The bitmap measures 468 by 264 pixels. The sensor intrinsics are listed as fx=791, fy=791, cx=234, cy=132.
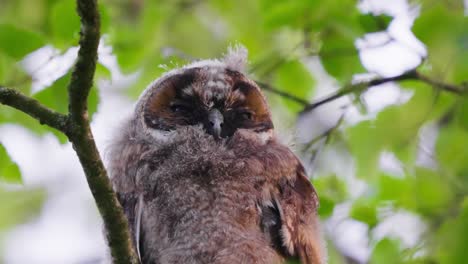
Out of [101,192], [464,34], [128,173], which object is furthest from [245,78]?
[101,192]

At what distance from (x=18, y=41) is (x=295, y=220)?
161 cm

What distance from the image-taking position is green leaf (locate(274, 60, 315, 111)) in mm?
5254

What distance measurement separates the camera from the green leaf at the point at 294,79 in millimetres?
5254

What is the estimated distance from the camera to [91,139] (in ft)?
9.47

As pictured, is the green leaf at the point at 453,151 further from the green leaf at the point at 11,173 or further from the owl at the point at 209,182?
the green leaf at the point at 11,173

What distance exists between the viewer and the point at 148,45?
5535 mm

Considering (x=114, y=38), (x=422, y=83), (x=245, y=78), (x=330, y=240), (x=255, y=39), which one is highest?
(x=255, y=39)

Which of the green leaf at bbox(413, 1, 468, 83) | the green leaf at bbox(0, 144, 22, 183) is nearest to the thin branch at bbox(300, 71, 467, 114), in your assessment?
the green leaf at bbox(413, 1, 468, 83)

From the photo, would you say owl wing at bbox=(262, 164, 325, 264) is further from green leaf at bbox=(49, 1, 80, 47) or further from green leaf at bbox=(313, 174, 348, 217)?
green leaf at bbox=(49, 1, 80, 47)

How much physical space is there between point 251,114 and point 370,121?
659mm

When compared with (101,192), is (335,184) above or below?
above

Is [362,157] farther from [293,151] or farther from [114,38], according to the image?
[114,38]

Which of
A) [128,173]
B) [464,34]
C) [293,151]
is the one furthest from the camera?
[293,151]

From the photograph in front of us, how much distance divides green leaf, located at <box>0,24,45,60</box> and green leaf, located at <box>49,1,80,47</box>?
18 cm
